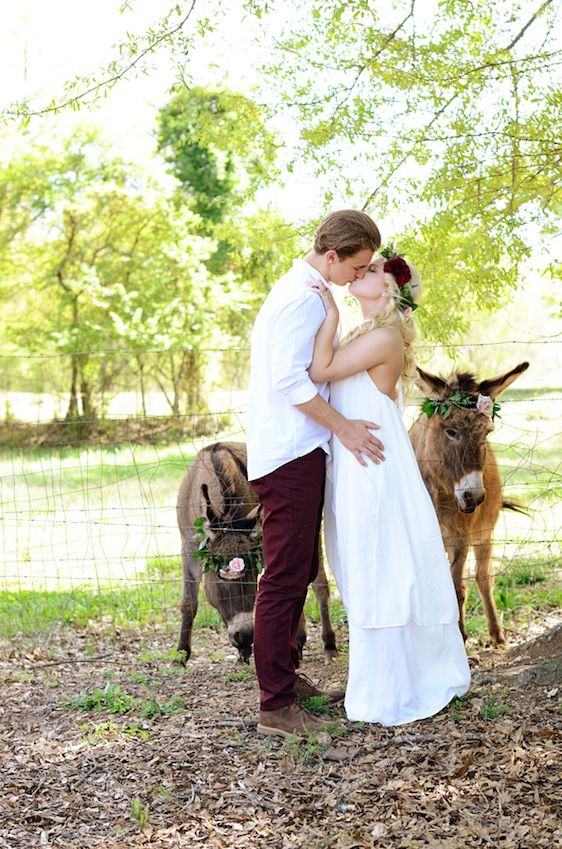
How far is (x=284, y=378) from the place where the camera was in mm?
4016

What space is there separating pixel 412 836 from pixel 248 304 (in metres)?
19.3

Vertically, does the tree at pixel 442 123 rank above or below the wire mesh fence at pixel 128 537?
above

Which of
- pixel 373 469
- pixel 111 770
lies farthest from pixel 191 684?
pixel 373 469

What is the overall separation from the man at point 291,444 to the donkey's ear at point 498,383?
1522 millimetres

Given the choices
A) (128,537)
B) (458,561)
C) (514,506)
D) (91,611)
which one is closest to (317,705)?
(458,561)

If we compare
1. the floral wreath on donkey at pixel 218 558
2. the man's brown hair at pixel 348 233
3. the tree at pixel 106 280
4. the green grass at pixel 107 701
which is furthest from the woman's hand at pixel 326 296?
Result: the tree at pixel 106 280

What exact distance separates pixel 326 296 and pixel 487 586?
293cm

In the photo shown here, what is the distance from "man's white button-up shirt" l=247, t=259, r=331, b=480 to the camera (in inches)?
159

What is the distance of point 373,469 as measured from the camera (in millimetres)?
4281

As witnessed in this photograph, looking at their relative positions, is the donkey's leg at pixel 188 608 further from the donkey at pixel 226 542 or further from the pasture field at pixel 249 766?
the pasture field at pixel 249 766

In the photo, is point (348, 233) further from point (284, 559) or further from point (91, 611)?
point (91, 611)

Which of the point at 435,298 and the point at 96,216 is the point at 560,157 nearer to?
the point at 435,298

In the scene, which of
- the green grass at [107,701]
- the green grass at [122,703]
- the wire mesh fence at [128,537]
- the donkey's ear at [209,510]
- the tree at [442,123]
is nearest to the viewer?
the green grass at [122,703]

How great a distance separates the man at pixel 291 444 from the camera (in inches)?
160
